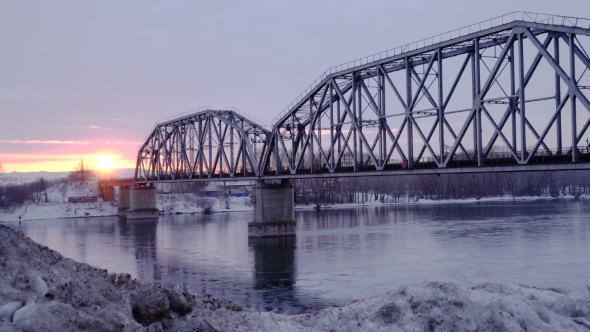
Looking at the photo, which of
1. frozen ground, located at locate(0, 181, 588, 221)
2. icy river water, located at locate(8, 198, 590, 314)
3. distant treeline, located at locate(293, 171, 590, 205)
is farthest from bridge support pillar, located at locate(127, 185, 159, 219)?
distant treeline, located at locate(293, 171, 590, 205)

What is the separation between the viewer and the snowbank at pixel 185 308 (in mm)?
9938

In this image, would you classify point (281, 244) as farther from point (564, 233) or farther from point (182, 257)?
point (564, 233)

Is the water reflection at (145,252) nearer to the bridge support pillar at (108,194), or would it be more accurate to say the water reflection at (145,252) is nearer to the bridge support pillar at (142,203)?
the bridge support pillar at (142,203)

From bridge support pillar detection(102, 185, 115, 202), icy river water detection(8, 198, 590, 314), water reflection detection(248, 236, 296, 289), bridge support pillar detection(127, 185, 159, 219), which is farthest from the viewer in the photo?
bridge support pillar detection(102, 185, 115, 202)

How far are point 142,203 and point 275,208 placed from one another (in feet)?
183

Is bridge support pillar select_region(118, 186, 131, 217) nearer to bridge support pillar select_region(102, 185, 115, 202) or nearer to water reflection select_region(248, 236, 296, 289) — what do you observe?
bridge support pillar select_region(102, 185, 115, 202)

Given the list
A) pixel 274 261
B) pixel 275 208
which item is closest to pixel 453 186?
pixel 275 208

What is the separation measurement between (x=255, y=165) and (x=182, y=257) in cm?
2421

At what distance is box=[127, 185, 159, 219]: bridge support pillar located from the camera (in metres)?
107

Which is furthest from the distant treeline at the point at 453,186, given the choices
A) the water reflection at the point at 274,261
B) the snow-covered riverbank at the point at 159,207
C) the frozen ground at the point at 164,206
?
the water reflection at the point at 274,261

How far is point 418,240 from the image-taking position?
1965 inches

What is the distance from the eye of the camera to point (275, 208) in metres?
61.7

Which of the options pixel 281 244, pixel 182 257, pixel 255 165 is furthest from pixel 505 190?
pixel 182 257

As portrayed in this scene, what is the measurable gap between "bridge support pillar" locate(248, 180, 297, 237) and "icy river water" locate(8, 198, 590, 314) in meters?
2.59
